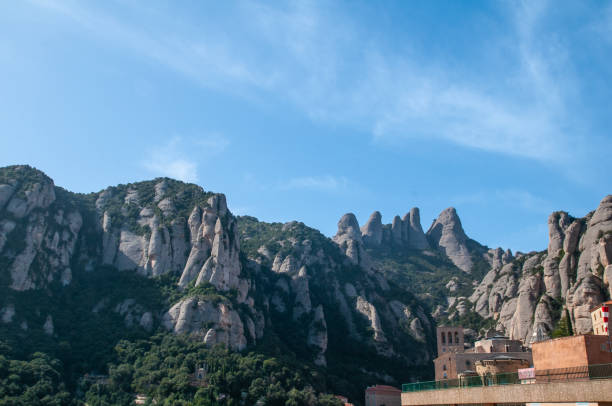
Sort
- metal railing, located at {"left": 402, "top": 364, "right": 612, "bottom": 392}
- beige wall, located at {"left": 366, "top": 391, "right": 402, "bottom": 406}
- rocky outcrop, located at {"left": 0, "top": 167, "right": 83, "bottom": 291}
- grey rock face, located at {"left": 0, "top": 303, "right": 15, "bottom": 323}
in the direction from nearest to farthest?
metal railing, located at {"left": 402, "top": 364, "right": 612, "bottom": 392}
grey rock face, located at {"left": 0, "top": 303, "right": 15, "bottom": 323}
beige wall, located at {"left": 366, "top": 391, "right": 402, "bottom": 406}
rocky outcrop, located at {"left": 0, "top": 167, "right": 83, "bottom": 291}

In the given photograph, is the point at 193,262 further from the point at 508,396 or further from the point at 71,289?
the point at 508,396

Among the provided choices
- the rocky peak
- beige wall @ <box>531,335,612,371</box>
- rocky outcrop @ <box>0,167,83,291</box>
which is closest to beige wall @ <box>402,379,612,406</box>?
beige wall @ <box>531,335,612,371</box>

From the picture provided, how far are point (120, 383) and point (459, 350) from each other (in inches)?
2189

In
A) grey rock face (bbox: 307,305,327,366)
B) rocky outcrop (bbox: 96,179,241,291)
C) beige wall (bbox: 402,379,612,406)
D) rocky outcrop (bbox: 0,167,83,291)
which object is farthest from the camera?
grey rock face (bbox: 307,305,327,366)

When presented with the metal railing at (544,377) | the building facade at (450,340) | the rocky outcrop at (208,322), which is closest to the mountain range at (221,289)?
the rocky outcrop at (208,322)

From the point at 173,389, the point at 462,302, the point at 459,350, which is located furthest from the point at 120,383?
the point at 462,302

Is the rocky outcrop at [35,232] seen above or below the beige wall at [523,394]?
above

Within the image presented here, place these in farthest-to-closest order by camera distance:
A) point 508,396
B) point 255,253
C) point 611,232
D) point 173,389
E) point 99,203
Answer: point 255,253, point 99,203, point 611,232, point 173,389, point 508,396

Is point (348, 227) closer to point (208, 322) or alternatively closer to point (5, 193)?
point (208, 322)

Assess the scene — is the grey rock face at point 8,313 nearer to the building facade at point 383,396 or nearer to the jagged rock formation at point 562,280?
the building facade at point 383,396

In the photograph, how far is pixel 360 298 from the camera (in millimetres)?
143250

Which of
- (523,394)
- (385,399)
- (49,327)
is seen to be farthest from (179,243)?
(523,394)

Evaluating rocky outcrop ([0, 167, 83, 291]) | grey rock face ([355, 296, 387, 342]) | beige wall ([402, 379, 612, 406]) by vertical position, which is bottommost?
beige wall ([402, 379, 612, 406])

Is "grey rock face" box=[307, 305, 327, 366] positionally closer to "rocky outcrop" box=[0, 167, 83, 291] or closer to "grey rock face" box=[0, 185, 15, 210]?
"rocky outcrop" box=[0, 167, 83, 291]
